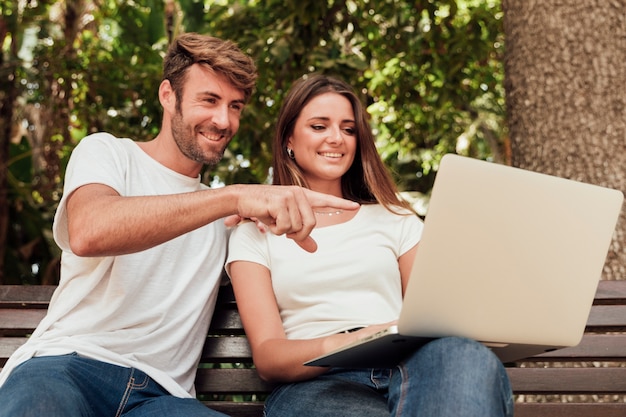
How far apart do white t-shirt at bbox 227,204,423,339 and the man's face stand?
31cm

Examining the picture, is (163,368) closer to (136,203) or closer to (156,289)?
(156,289)

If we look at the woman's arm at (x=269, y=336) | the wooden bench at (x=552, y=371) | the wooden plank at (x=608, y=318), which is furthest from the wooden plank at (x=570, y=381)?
the woman's arm at (x=269, y=336)

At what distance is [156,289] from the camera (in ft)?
7.84

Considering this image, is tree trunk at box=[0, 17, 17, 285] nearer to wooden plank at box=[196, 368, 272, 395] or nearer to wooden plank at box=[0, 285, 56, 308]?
wooden plank at box=[0, 285, 56, 308]

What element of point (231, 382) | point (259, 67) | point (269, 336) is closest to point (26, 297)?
point (231, 382)

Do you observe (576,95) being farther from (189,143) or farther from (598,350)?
(189,143)

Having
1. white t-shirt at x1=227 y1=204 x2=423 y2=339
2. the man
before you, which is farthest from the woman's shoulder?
the man

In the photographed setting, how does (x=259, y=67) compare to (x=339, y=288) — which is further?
(x=259, y=67)

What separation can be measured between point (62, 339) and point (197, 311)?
42 cm

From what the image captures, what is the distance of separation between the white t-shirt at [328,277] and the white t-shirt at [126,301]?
0.20 m

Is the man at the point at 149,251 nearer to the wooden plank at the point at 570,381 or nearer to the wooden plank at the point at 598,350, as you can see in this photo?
the wooden plank at the point at 570,381

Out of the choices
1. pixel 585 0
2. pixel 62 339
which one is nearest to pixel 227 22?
pixel 585 0

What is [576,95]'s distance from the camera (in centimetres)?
332

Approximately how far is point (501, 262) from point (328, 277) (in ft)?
2.79
